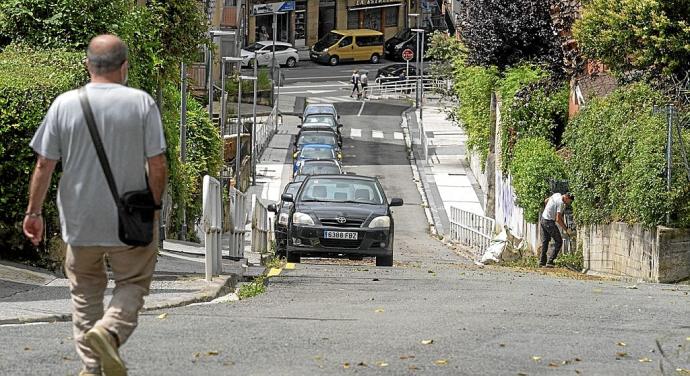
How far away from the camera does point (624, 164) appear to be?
22.8 metres

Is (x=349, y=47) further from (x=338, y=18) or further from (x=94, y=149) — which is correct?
(x=94, y=149)

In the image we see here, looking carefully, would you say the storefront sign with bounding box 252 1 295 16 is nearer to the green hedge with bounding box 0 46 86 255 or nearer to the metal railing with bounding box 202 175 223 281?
the metal railing with bounding box 202 175 223 281

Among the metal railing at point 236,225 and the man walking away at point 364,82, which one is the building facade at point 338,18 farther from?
the metal railing at point 236,225

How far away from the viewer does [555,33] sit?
126ft

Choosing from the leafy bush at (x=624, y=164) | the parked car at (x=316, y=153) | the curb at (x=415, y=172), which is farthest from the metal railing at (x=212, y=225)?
the parked car at (x=316, y=153)

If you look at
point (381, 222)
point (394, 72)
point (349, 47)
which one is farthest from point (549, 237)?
point (349, 47)

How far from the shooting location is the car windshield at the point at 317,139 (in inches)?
1985

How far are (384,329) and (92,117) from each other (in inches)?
148

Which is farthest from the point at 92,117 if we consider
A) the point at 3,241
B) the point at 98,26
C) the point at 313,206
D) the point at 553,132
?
the point at 553,132

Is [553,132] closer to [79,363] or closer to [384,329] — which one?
[384,329]

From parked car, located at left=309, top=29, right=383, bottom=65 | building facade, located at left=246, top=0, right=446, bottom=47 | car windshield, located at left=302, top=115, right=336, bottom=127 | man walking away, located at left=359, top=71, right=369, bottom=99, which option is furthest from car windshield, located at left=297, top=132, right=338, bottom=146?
building facade, located at left=246, top=0, right=446, bottom=47

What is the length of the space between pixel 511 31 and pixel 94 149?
32391 millimetres

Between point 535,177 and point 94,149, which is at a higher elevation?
point 94,149

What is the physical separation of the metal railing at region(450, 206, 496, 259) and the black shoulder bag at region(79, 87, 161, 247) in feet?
78.2
